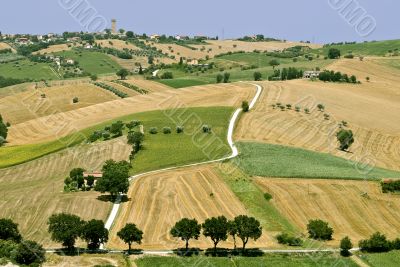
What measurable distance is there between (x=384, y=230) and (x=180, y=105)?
3245 inches

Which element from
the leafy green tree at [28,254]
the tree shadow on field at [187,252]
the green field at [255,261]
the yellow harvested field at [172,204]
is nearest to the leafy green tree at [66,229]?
the yellow harvested field at [172,204]

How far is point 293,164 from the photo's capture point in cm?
11006

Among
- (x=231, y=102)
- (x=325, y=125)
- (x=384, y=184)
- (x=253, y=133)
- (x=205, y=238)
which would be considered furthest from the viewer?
(x=231, y=102)

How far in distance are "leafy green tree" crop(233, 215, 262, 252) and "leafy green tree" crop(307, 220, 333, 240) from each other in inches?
372

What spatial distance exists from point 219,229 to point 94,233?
1544 cm

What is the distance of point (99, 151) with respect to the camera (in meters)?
119

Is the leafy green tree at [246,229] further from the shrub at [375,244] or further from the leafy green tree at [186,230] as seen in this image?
the shrub at [375,244]

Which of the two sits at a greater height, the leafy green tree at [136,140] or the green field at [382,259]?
the leafy green tree at [136,140]

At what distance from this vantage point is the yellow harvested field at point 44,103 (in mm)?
178375

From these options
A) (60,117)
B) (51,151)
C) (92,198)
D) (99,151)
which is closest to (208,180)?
(92,198)

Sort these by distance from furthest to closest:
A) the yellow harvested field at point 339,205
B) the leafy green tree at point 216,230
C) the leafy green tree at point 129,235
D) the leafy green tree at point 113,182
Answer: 1. the leafy green tree at point 113,182
2. the yellow harvested field at point 339,205
3. the leafy green tree at point 216,230
4. the leafy green tree at point 129,235

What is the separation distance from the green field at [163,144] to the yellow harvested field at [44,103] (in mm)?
38976

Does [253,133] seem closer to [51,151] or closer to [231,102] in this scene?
[231,102]

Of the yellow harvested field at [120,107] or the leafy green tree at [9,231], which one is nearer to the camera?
the leafy green tree at [9,231]
